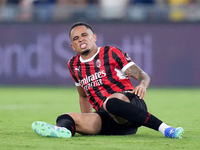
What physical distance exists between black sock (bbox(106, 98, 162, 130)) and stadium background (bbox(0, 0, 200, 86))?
9246 mm

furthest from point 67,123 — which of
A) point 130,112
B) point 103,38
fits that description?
point 103,38

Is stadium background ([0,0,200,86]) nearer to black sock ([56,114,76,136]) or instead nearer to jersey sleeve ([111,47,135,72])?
jersey sleeve ([111,47,135,72])

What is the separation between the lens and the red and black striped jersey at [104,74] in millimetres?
5883

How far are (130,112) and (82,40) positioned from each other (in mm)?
1036

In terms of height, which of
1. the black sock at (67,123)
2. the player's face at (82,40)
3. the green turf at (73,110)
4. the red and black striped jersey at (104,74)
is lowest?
the green turf at (73,110)

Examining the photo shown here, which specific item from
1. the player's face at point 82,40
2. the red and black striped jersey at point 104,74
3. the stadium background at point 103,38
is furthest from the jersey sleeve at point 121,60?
the stadium background at point 103,38

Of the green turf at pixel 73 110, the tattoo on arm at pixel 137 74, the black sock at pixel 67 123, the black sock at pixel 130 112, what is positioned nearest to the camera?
the green turf at pixel 73 110

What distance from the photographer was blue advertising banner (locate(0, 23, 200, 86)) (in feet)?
48.6

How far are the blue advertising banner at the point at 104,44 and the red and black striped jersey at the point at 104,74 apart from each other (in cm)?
874

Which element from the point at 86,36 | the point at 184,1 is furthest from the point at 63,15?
the point at 86,36

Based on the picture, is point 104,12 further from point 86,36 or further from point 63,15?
point 86,36

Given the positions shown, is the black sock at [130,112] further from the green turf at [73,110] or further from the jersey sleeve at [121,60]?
the jersey sleeve at [121,60]

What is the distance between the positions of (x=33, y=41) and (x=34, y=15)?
677mm

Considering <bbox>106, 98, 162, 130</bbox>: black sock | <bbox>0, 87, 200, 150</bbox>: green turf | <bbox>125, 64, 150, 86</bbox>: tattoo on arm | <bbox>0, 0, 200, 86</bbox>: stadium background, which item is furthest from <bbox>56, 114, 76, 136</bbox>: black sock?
<bbox>0, 0, 200, 86</bbox>: stadium background
